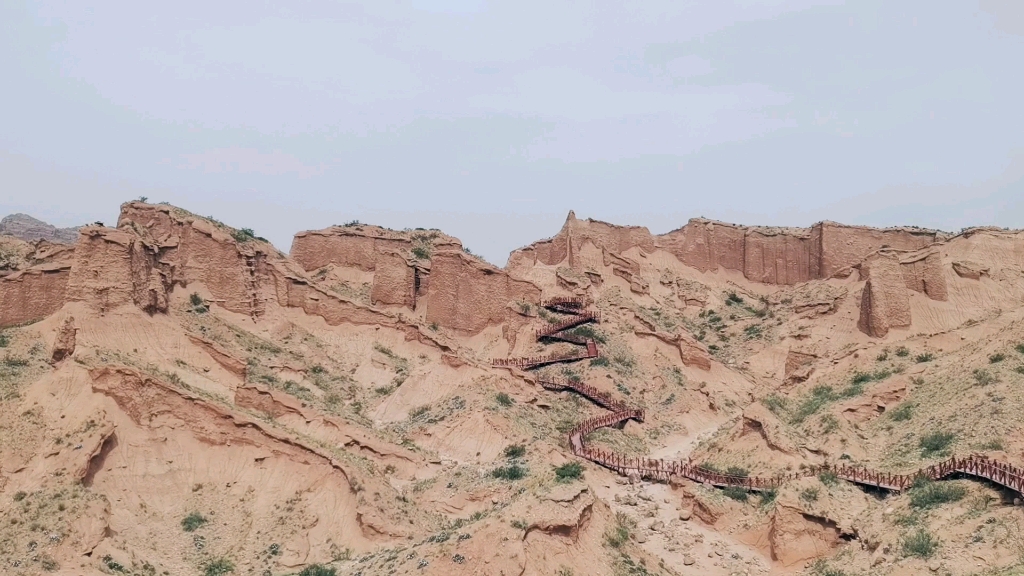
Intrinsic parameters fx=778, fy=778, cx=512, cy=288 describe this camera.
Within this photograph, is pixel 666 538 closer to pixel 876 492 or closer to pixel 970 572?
pixel 876 492

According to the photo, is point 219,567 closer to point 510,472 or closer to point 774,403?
point 510,472

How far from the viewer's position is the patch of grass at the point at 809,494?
20047 mm

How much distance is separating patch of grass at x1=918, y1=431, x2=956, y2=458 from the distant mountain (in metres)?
64.3

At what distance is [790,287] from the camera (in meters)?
54.2

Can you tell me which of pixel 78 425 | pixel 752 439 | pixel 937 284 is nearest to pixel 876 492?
pixel 752 439

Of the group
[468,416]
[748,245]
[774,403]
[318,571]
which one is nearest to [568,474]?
[318,571]

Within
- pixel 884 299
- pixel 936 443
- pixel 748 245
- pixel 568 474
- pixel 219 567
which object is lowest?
pixel 219 567

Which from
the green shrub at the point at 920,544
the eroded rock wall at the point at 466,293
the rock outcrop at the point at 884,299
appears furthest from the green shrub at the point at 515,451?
the rock outcrop at the point at 884,299

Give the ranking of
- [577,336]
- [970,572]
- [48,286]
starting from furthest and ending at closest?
1. [577,336]
2. [48,286]
3. [970,572]

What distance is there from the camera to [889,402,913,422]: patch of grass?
25.0m

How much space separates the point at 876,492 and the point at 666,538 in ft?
19.0

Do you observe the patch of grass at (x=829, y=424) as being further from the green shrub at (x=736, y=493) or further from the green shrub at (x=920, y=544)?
the green shrub at (x=920, y=544)

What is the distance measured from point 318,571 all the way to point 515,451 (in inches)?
388

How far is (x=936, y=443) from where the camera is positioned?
22.1 m
